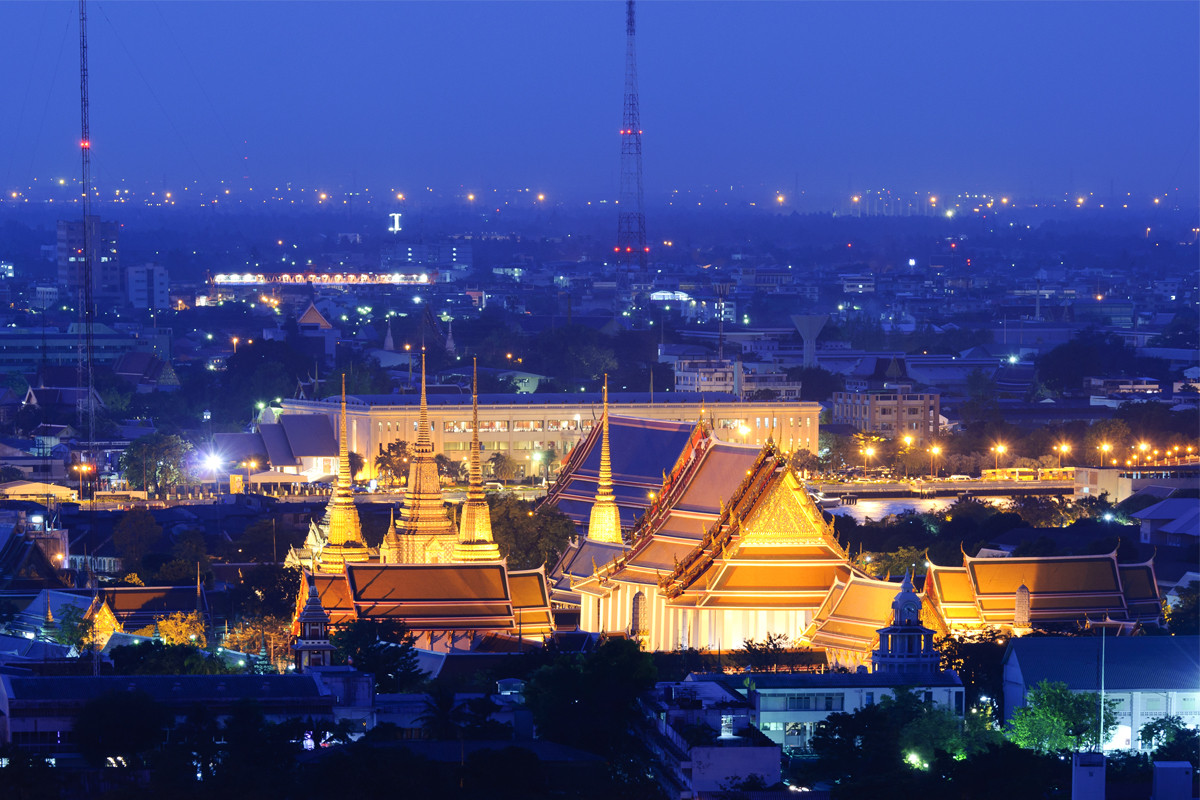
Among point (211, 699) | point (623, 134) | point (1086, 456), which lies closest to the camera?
point (211, 699)

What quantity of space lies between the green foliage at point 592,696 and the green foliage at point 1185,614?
9623mm

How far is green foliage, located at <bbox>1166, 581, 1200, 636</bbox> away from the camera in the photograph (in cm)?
4206

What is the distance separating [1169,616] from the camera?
43.2 meters

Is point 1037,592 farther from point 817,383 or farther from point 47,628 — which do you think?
point 817,383

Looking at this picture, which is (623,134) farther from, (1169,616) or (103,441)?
(1169,616)

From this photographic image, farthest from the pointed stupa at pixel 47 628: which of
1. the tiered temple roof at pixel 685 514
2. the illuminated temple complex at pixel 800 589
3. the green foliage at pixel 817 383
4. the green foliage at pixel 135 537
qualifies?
the green foliage at pixel 817 383

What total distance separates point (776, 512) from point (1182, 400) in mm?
60765

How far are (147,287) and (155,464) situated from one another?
100 meters

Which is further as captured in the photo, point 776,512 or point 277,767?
point 776,512

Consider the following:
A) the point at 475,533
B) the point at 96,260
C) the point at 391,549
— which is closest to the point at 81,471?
the point at 391,549

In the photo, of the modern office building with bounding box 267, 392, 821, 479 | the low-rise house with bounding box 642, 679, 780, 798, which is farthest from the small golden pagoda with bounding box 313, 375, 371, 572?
the modern office building with bounding box 267, 392, 821, 479

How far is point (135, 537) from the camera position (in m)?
59.8

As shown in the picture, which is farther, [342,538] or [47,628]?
[342,538]

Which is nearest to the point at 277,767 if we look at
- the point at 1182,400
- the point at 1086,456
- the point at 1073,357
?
the point at 1086,456
